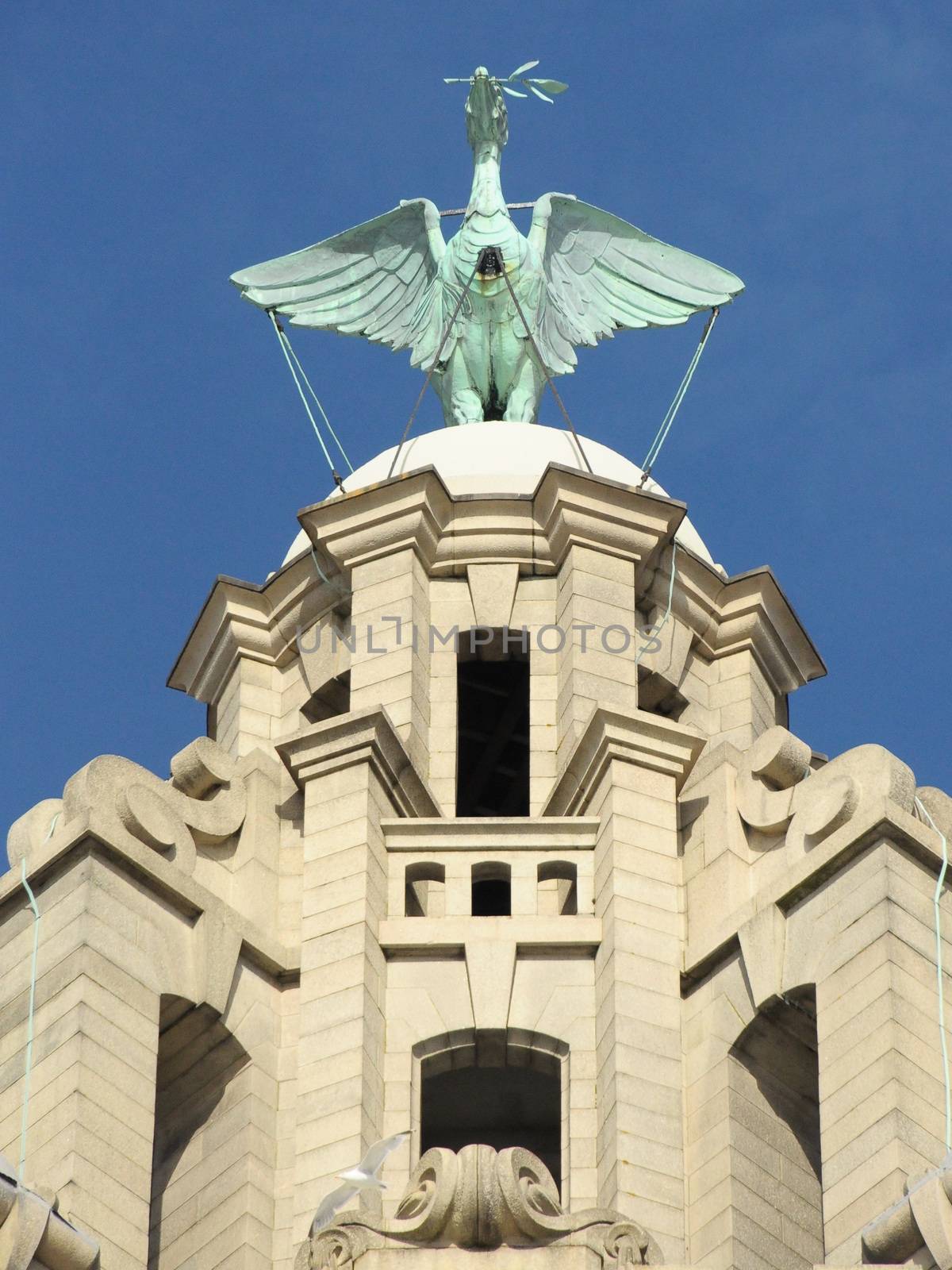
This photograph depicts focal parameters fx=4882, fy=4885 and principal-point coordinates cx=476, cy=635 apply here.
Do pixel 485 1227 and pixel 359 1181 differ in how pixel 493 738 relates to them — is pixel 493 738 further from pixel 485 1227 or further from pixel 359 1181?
pixel 485 1227

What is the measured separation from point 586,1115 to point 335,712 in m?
6.56

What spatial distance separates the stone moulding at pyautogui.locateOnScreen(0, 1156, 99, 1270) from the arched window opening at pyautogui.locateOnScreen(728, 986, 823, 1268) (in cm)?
620

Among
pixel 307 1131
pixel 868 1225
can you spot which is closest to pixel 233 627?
pixel 307 1131

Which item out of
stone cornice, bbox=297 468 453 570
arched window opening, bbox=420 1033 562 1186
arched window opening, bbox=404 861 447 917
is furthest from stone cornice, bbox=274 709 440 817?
stone cornice, bbox=297 468 453 570

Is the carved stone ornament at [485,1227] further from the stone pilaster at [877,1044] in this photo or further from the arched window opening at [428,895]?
the arched window opening at [428,895]

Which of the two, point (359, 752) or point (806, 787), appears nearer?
point (806, 787)

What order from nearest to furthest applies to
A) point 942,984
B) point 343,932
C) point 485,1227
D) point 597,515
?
point 485,1227, point 942,984, point 343,932, point 597,515

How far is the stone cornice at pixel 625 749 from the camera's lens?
43.8m

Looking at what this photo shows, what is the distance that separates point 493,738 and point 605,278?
5.17 m

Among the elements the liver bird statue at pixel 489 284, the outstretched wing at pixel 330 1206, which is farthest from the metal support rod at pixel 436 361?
the outstretched wing at pixel 330 1206

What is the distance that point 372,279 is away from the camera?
169ft

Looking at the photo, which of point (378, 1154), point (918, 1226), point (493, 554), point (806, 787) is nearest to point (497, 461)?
point (493, 554)

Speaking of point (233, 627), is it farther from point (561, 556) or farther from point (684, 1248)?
point (684, 1248)

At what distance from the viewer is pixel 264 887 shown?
43969mm
